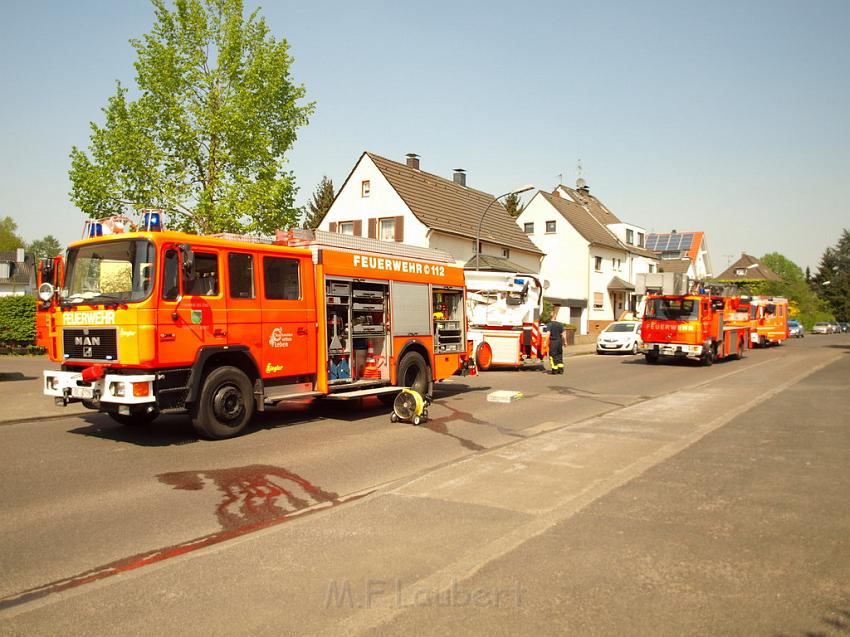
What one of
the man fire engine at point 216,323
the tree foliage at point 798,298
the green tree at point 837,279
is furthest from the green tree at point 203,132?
the green tree at point 837,279

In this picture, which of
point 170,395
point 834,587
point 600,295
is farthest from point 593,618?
point 600,295

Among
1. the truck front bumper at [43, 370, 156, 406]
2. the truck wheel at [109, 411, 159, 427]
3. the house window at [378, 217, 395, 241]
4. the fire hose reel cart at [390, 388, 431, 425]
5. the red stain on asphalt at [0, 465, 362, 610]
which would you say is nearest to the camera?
the red stain on asphalt at [0, 465, 362, 610]

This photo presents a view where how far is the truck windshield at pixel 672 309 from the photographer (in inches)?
959

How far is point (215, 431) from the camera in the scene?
9.16 meters

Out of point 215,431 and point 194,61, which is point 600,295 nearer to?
point 194,61

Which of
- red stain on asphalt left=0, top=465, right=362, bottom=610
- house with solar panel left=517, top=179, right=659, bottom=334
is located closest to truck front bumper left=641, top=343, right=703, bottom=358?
red stain on asphalt left=0, top=465, right=362, bottom=610

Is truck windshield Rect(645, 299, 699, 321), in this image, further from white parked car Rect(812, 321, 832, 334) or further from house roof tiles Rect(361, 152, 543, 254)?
white parked car Rect(812, 321, 832, 334)

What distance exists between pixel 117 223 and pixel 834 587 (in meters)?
9.07

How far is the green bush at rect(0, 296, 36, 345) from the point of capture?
23.7m

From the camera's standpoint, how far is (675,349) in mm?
24094

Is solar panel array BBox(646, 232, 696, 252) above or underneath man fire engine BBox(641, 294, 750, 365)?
above

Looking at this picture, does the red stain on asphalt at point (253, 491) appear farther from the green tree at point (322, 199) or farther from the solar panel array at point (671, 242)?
the solar panel array at point (671, 242)

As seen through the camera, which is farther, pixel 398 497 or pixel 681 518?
pixel 398 497

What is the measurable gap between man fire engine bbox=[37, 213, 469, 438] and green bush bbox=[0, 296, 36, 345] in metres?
16.0
